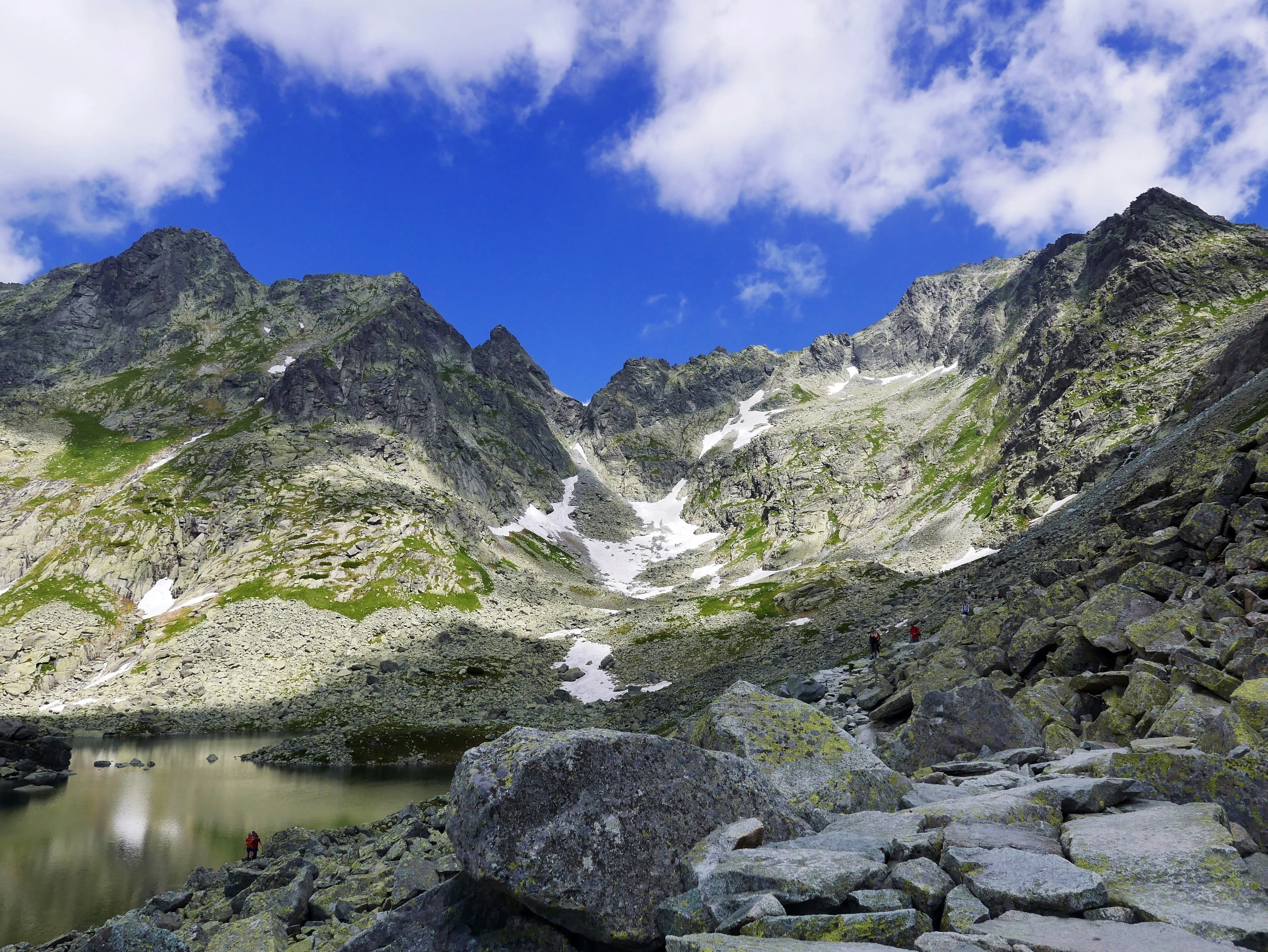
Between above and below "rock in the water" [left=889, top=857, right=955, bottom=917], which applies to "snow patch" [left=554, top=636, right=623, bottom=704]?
below

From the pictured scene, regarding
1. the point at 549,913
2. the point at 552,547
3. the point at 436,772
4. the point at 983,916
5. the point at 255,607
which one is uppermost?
the point at 552,547

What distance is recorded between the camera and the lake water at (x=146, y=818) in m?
27.4

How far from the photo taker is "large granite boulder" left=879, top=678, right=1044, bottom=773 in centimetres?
1391

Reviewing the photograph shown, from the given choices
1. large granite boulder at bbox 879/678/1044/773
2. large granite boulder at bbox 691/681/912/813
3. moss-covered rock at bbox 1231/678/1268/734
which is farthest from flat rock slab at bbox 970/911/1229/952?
large granite boulder at bbox 879/678/1044/773

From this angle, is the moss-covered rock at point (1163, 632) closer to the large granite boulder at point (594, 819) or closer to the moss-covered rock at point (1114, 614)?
the moss-covered rock at point (1114, 614)

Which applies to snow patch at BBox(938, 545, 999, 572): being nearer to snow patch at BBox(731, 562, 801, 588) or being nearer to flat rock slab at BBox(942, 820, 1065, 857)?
snow patch at BBox(731, 562, 801, 588)

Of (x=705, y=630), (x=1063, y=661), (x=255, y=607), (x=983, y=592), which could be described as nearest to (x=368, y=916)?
(x=1063, y=661)

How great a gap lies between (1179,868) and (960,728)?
A: 29.5 ft

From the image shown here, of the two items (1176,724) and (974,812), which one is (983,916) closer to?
(974,812)

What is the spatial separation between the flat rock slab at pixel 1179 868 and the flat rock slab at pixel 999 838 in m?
0.20

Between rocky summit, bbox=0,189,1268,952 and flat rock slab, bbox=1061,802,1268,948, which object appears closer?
flat rock slab, bbox=1061,802,1268,948

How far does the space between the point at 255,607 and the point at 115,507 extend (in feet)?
175

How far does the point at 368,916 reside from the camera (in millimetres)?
14188

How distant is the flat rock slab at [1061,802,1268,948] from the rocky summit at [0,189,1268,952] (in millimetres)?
42
